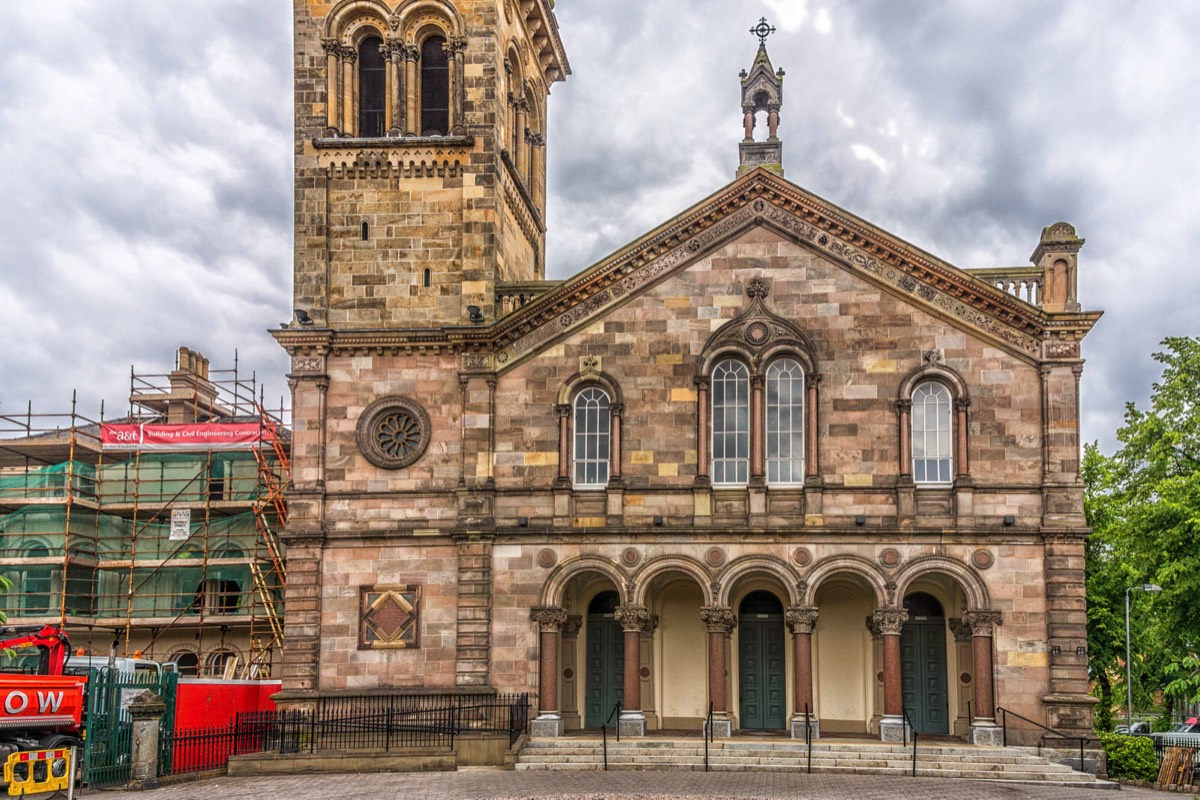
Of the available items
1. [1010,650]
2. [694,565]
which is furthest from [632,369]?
[1010,650]

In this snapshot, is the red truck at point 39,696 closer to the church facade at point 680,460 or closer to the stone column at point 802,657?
the church facade at point 680,460

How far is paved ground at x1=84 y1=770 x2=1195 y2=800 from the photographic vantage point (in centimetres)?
2309

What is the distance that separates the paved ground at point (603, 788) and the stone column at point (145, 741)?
33 cm

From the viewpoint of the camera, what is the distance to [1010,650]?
2848cm

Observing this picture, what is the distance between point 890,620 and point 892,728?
2275mm

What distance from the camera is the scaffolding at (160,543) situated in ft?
129

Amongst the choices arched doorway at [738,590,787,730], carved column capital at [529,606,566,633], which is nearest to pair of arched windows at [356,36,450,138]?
carved column capital at [529,606,566,633]

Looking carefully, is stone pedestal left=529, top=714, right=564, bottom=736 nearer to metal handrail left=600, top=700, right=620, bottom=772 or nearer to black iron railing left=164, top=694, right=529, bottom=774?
black iron railing left=164, top=694, right=529, bottom=774

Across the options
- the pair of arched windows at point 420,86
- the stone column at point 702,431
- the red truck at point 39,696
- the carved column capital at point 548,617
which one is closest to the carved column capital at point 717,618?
the stone column at point 702,431

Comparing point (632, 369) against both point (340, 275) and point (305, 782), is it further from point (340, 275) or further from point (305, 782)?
point (305, 782)

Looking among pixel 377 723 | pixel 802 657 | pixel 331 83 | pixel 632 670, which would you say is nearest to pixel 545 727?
pixel 632 670

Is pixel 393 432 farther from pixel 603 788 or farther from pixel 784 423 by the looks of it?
pixel 603 788

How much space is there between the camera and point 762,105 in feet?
109

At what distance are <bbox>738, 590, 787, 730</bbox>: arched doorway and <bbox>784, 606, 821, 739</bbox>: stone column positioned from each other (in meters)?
1.69
